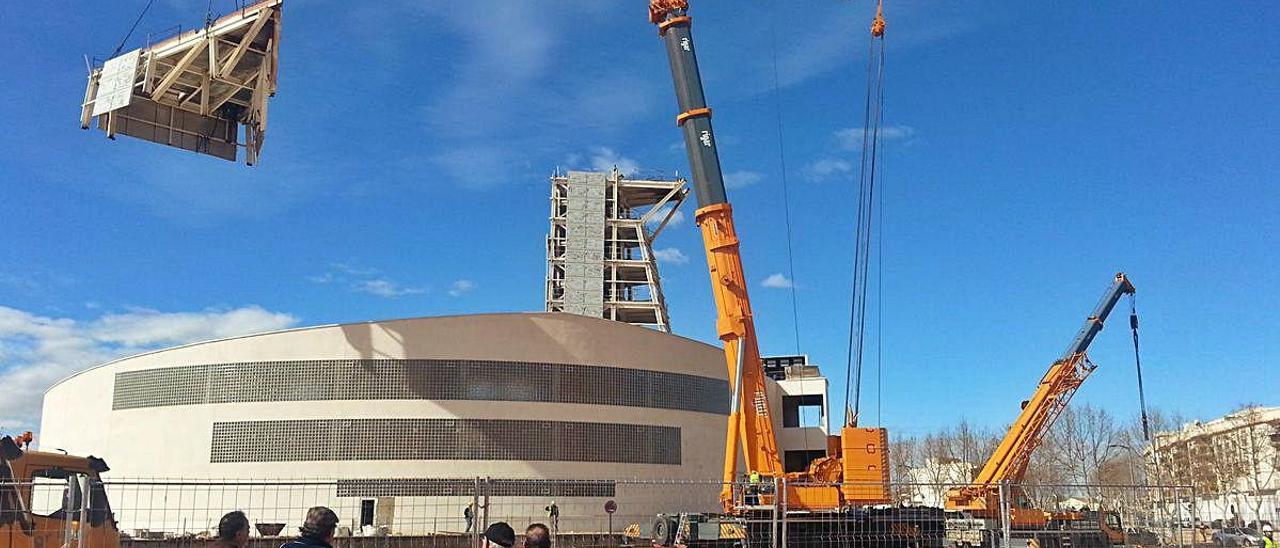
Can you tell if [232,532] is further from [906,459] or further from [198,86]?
[906,459]

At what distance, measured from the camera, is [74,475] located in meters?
12.6

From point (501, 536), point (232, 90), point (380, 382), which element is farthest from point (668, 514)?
point (380, 382)

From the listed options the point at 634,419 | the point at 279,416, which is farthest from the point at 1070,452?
the point at 279,416

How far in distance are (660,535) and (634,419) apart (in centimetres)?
2431

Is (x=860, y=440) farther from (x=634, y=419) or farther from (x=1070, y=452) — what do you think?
(x=1070, y=452)

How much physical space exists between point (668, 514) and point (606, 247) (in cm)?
6186

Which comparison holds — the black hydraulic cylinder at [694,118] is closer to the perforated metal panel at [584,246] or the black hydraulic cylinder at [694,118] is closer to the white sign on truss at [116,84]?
the white sign on truss at [116,84]

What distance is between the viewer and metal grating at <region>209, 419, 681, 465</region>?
4400 cm

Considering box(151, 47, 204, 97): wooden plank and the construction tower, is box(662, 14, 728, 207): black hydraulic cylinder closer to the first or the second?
box(151, 47, 204, 97): wooden plank

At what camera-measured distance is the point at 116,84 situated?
34.9 meters

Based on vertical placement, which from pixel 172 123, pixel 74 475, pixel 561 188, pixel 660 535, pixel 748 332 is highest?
pixel 561 188

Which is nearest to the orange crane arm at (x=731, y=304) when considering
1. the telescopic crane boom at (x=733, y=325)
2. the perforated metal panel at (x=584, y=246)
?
the telescopic crane boom at (x=733, y=325)

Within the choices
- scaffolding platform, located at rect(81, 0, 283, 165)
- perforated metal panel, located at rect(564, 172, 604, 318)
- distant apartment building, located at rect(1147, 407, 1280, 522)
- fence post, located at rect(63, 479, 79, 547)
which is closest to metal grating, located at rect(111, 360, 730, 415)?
scaffolding platform, located at rect(81, 0, 283, 165)

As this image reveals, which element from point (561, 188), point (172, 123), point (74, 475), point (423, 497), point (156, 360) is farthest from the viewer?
point (561, 188)
